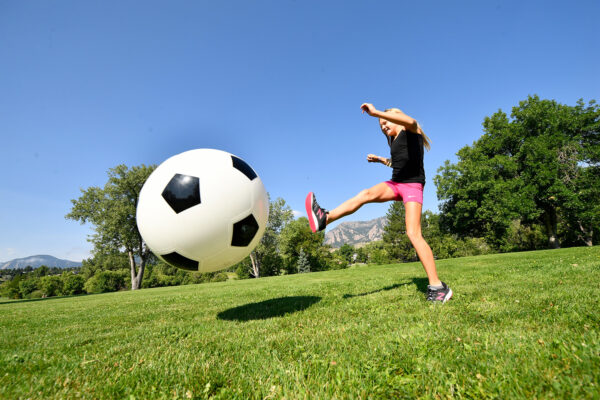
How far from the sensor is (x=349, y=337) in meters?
2.65

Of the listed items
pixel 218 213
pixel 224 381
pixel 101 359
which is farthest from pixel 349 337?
pixel 101 359

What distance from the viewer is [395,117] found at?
399 cm

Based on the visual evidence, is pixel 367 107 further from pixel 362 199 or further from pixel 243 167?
pixel 243 167

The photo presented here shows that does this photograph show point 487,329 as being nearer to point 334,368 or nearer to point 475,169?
point 334,368

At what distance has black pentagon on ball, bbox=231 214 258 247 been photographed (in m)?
3.91

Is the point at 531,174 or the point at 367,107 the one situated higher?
the point at 531,174

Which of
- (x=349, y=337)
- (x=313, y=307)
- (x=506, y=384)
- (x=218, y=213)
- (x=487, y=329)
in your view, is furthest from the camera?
(x=313, y=307)

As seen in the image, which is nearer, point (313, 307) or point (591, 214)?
point (313, 307)

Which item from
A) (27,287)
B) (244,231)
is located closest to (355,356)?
(244,231)

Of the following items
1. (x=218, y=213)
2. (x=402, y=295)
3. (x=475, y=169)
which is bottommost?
(x=402, y=295)

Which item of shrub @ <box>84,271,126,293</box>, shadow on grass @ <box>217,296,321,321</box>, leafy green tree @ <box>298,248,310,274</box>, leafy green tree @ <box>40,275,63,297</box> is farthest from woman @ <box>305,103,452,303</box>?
leafy green tree @ <box>40,275,63,297</box>

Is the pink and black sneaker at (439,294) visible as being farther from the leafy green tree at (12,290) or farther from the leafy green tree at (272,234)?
the leafy green tree at (12,290)

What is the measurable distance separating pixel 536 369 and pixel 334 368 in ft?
4.17

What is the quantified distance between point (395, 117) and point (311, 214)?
6.49 ft
